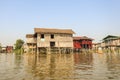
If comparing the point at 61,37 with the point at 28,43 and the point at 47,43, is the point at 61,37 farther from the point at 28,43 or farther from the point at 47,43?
the point at 28,43

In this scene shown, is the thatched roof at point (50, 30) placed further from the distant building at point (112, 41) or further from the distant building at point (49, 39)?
the distant building at point (112, 41)

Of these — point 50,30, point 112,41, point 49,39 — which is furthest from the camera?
point 112,41

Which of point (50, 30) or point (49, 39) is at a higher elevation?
point (50, 30)

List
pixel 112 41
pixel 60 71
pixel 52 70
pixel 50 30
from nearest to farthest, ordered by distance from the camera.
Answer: pixel 60 71 < pixel 52 70 < pixel 50 30 < pixel 112 41

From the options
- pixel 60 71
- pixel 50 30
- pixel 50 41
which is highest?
pixel 50 30

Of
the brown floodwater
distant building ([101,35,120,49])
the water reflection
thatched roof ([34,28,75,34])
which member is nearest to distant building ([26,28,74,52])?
thatched roof ([34,28,75,34])

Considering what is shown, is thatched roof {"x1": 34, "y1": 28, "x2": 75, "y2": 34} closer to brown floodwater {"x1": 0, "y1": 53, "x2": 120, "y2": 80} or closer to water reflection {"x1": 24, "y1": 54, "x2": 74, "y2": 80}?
brown floodwater {"x1": 0, "y1": 53, "x2": 120, "y2": 80}

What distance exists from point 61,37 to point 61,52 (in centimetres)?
365

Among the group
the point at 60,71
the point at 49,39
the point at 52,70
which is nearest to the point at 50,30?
the point at 49,39

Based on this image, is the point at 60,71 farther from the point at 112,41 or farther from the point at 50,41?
the point at 112,41

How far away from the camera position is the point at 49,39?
142ft

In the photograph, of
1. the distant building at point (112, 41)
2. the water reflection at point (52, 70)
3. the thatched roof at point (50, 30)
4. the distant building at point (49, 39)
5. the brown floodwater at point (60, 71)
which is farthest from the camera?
the distant building at point (112, 41)

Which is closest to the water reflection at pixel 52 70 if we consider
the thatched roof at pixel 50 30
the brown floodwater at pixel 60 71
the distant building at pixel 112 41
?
the brown floodwater at pixel 60 71

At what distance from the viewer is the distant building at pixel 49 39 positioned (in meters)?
42.6
